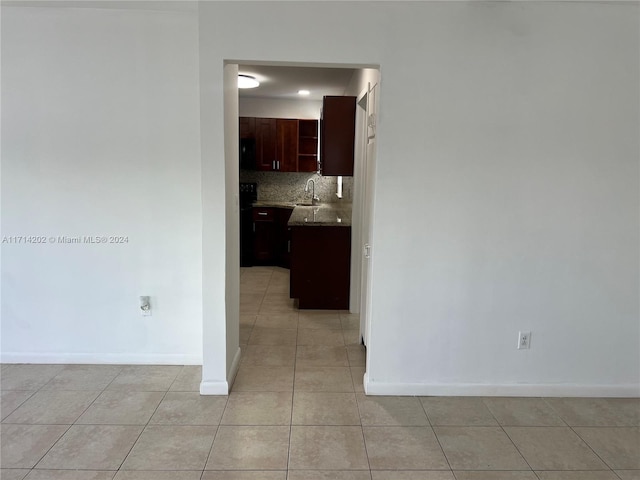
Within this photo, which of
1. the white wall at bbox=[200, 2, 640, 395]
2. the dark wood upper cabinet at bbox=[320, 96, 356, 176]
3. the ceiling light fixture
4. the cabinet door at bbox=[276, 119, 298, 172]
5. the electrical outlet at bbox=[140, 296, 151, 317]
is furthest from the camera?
the cabinet door at bbox=[276, 119, 298, 172]

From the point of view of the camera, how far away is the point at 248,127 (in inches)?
252

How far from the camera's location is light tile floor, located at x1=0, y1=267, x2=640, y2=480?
2061mm

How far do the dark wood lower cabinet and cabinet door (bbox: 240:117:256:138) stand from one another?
8.67 ft

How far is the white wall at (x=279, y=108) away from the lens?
6.54 metres

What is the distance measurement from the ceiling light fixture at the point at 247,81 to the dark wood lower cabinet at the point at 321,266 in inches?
72.4

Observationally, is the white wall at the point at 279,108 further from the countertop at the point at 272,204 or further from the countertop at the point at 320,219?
the countertop at the point at 320,219

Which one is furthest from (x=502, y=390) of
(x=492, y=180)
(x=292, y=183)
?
(x=292, y=183)

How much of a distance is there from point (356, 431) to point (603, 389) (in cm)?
161

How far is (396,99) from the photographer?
251cm

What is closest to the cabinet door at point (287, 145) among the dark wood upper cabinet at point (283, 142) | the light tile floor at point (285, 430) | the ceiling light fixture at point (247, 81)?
the dark wood upper cabinet at point (283, 142)

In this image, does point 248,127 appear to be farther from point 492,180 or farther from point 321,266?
point 492,180

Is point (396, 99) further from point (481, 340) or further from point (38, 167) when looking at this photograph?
point (38, 167)

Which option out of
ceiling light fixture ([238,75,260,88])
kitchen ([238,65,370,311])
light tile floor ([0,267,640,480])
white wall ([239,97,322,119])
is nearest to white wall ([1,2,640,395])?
light tile floor ([0,267,640,480])

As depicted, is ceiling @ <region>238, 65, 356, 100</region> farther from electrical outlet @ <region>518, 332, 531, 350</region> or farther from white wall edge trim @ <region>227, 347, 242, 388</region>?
electrical outlet @ <region>518, 332, 531, 350</region>
